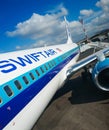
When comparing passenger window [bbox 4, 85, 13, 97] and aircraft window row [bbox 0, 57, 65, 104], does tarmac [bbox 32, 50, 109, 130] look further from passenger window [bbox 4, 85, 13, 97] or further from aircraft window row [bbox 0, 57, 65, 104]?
passenger window [bbox 4, 85, 13, 97]

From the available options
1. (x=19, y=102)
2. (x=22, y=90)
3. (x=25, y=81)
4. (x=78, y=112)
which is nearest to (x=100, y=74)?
(x=78, y=112)

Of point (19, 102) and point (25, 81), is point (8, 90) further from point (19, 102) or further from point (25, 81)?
point (25, 81)

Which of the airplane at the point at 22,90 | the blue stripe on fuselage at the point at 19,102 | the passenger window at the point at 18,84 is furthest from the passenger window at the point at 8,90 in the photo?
the passenger window at the point at 18,84

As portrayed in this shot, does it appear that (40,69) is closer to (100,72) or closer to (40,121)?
(40,121)

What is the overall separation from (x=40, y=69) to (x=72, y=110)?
9.50 ft

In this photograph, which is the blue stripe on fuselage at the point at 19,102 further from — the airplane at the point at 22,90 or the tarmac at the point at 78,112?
the tarmac at the point at 78,112

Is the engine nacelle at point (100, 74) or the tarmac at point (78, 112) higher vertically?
the engine nacelle at point (100, 74)

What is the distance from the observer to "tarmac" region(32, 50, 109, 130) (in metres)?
8.49

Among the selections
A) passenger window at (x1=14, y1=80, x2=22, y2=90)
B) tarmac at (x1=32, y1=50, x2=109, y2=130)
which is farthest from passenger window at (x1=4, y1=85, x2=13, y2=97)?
tarmac at (x1=32, y1=50, x2=109, y2=130)

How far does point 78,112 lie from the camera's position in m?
9.91

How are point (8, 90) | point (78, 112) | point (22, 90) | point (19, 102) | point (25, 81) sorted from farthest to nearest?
point (78, 112), point (25, 81), point (22, 90), point (19, 102), point (8, 90)

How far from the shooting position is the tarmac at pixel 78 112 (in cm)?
849

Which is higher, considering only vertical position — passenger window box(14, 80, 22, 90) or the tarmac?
passenger window box(14, 80, 22, 90)

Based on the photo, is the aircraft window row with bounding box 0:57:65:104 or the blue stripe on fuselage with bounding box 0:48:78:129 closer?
the blue stripe on fuselage with bounding box 0:48:78:129
